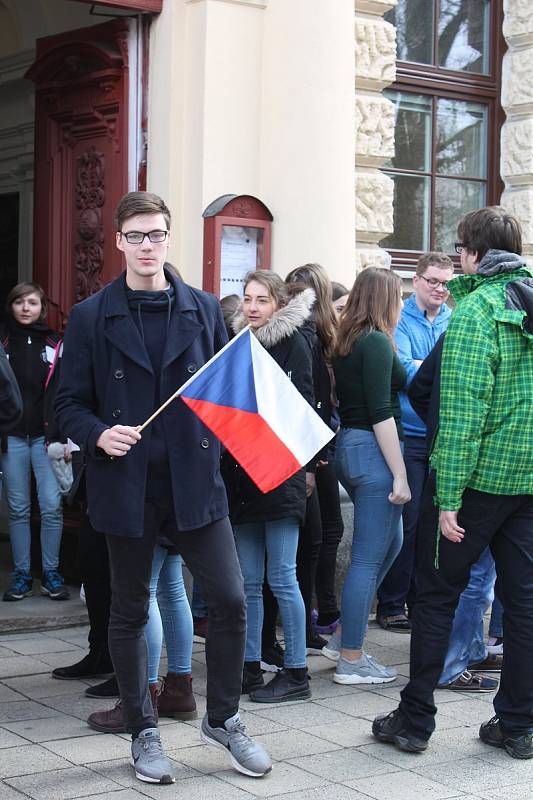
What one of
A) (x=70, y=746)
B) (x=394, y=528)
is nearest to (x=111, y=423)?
(x=70, y=746)

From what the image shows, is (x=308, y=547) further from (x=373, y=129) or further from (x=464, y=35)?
(x=464, y=35)

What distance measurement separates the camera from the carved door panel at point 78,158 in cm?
787

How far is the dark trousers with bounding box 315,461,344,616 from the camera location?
700cm

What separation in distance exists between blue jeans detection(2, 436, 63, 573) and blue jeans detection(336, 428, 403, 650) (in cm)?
213

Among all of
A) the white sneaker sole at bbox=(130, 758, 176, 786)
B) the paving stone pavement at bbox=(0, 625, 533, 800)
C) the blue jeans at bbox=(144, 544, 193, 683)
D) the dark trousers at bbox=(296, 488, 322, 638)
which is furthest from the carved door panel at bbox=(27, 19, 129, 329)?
the white sneaker sole at bbox=(130, 758, 176, 786)

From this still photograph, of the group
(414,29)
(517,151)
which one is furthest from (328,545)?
(414,29)

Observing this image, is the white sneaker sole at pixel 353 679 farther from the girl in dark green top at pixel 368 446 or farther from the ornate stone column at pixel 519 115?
the ornate stone column at pixel 519 115

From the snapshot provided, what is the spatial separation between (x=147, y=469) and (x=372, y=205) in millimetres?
4225

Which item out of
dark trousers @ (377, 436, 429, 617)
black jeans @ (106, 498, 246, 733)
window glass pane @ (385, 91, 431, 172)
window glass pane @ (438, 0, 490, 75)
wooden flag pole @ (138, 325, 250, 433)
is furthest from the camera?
window glass pane @ (438, 0, 490, 75)

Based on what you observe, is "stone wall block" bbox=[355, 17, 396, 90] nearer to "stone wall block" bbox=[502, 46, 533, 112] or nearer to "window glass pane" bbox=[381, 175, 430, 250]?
"window glass pane" bbox=[381, 175, 430, 250]

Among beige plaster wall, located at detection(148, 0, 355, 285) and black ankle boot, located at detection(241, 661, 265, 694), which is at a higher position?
beige plaster wall, located at detection(148, 0, 355, 285)

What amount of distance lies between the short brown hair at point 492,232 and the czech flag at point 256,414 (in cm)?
93

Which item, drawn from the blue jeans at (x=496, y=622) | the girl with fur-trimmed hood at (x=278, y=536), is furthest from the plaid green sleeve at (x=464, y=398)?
the blue jeans at (x=496, y=622)

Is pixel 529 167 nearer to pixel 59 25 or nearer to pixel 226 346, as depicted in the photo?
pixel 59 25
